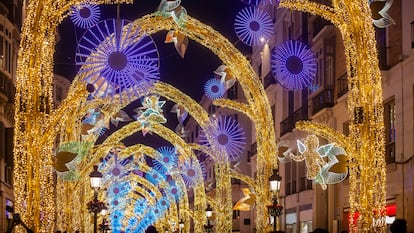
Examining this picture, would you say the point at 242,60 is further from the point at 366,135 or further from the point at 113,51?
the point at 366,135

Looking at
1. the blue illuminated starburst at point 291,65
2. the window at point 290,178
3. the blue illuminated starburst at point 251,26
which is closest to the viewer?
the blue illuminated starburst at point 291,65

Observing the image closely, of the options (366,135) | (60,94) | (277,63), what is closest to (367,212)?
(366,135)

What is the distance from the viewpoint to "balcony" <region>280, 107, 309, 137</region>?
3800cm

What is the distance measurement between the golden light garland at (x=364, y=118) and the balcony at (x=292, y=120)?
22.3 meters

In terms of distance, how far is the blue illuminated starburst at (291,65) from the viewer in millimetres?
19797

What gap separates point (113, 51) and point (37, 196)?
521 centimetres

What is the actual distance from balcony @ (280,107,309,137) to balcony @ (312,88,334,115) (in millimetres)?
1766

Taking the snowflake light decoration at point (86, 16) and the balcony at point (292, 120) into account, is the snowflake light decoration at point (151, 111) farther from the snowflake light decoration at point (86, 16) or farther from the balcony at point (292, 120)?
the snowflake light decoration at point (86, 16)

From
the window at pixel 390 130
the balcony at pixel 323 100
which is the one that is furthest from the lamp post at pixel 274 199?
the balcony at pixel 323 100

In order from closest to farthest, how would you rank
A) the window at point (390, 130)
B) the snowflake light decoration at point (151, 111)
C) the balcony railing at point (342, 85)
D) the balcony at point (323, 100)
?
the window at point (390, 130), the balcony railing at point (342, 85), the balcony at point (323, 100), the snowflake light decoration at point (151, 111)

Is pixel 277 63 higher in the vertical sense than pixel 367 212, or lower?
higher

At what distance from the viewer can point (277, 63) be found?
65.0 ft

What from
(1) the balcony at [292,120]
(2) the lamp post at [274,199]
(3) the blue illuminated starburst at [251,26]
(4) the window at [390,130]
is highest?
(1) the balcony at [292,120]

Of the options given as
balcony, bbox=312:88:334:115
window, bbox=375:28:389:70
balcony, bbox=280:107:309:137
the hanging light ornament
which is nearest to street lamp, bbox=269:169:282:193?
the hanging light ornament
